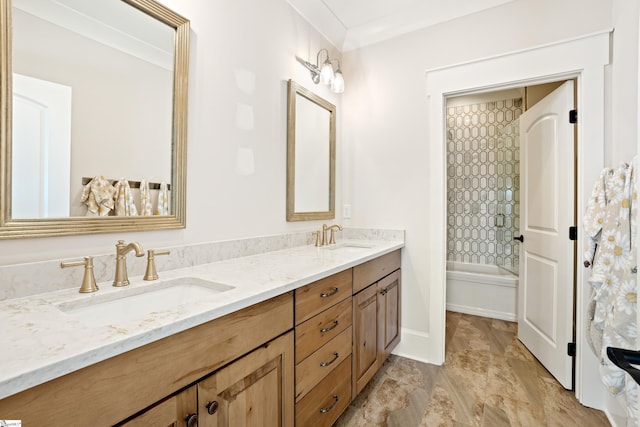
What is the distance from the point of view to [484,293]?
131 inches

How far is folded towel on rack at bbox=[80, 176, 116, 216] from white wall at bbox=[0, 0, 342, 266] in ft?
0.31

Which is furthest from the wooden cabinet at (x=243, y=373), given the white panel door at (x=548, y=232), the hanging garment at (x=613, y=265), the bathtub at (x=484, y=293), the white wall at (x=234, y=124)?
the bathtub at (x=484, y=293)

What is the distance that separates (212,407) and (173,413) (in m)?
0.12

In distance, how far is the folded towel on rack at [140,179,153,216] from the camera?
1.27 m

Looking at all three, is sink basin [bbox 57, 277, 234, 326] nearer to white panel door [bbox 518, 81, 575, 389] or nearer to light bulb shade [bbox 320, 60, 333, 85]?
→ light bulb shade [bbox 320, 60, 333, 85]

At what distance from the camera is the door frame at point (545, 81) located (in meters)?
1.81

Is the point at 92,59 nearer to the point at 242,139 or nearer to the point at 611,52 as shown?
the point at 242,139

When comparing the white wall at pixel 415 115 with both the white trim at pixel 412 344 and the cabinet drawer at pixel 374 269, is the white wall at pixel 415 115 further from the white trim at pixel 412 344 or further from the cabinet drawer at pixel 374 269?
the cabinet drawer at pixel 374 269

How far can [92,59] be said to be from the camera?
1.12m

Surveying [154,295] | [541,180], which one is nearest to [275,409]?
[154,295]

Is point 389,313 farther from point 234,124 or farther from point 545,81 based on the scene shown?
point 545,81

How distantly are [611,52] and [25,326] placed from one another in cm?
286

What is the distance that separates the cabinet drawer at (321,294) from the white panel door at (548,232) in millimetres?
1503

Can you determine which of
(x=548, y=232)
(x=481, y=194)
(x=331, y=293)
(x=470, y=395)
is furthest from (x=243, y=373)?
(x=481, y=194)
